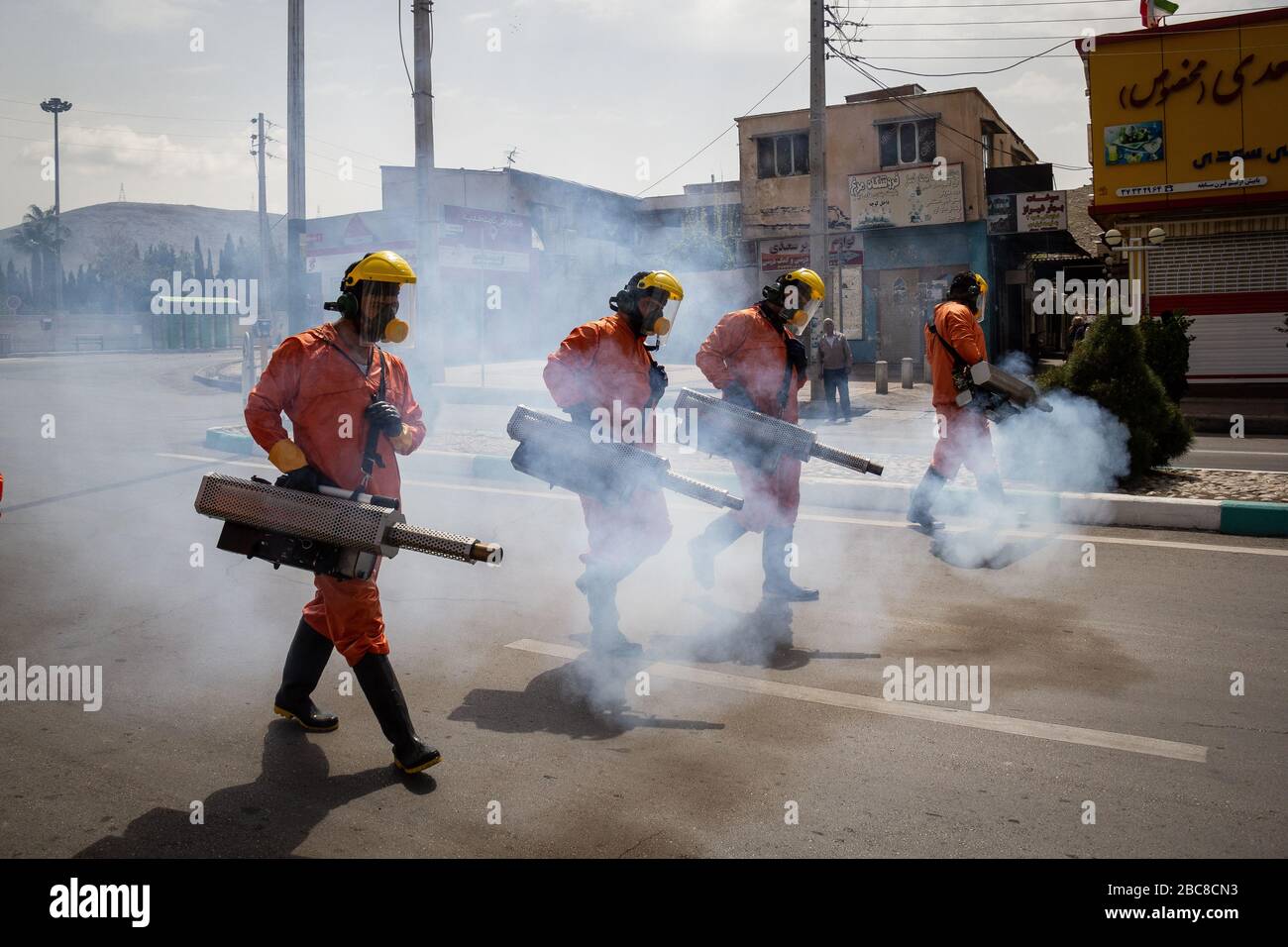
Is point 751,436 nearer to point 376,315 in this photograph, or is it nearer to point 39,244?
point 376,315

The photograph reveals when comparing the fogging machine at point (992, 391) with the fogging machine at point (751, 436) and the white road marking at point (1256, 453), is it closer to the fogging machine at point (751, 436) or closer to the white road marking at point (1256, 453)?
the fogging machine at point (751, 436)

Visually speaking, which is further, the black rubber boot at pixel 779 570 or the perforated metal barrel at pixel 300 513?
the black rubber boot at pixel 779 570

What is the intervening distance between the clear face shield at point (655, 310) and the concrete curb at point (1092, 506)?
3.75 meters

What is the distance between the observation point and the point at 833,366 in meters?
17.2

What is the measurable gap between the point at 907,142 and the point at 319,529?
2972 cm

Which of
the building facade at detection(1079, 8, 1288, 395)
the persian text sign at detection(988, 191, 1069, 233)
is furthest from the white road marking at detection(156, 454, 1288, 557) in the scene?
the persian text sign at detection(988, 191, 1069, 233)

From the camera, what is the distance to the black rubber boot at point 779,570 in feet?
19.5

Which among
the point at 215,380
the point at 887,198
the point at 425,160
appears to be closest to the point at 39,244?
the point at 215,380

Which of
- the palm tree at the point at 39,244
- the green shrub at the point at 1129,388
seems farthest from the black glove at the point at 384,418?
the palm tree at the point at 39,244

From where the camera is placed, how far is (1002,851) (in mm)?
3105

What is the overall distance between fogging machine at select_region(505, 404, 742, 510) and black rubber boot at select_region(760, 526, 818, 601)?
1096mm

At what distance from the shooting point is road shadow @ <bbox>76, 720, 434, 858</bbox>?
316 cm

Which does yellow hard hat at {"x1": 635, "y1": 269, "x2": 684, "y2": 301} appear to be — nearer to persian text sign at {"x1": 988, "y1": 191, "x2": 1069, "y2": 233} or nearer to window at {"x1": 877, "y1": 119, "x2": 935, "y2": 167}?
window at {"x1": 877, "y1": 119, "x2": 935, "y2": 167}

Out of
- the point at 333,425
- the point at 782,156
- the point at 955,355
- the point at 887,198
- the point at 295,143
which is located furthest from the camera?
the point at 782,156
